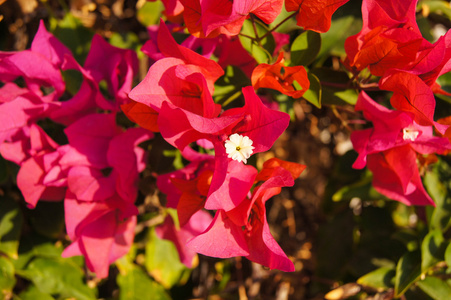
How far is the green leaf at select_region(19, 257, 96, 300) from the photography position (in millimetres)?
985

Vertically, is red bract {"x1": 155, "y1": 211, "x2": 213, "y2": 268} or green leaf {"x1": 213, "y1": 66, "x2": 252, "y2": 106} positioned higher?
green leaf {"x1": 213, "y1": 66, "x2": 252, "y2": 106}

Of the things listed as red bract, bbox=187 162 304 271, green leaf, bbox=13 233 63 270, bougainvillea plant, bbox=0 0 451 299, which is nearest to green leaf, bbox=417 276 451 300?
bougainvillea plant, bbox=0 0 451 299

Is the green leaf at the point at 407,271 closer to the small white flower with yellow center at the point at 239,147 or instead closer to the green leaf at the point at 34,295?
the small white flower with yellow center at the point at 239,147

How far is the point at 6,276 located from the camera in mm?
947

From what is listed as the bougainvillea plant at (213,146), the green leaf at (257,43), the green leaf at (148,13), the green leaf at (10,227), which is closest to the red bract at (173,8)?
the bougainvillea plant at (213,146)

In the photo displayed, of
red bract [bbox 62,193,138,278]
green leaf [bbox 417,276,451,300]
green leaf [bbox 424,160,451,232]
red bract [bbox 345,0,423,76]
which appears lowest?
green leaf [bbox 417,276,451,300]

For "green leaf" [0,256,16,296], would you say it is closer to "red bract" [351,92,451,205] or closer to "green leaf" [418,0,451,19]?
"red bract" [351,92,451,205]

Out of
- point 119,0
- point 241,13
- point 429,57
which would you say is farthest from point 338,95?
point 119,0

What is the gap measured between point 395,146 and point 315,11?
0.95 feet

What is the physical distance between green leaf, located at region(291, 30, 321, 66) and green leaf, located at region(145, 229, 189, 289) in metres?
0.67

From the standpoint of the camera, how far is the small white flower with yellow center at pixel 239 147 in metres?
0.61

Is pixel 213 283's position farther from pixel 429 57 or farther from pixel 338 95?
pixel 429 57

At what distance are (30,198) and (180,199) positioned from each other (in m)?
0.33

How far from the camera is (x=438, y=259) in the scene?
36.3 inches
